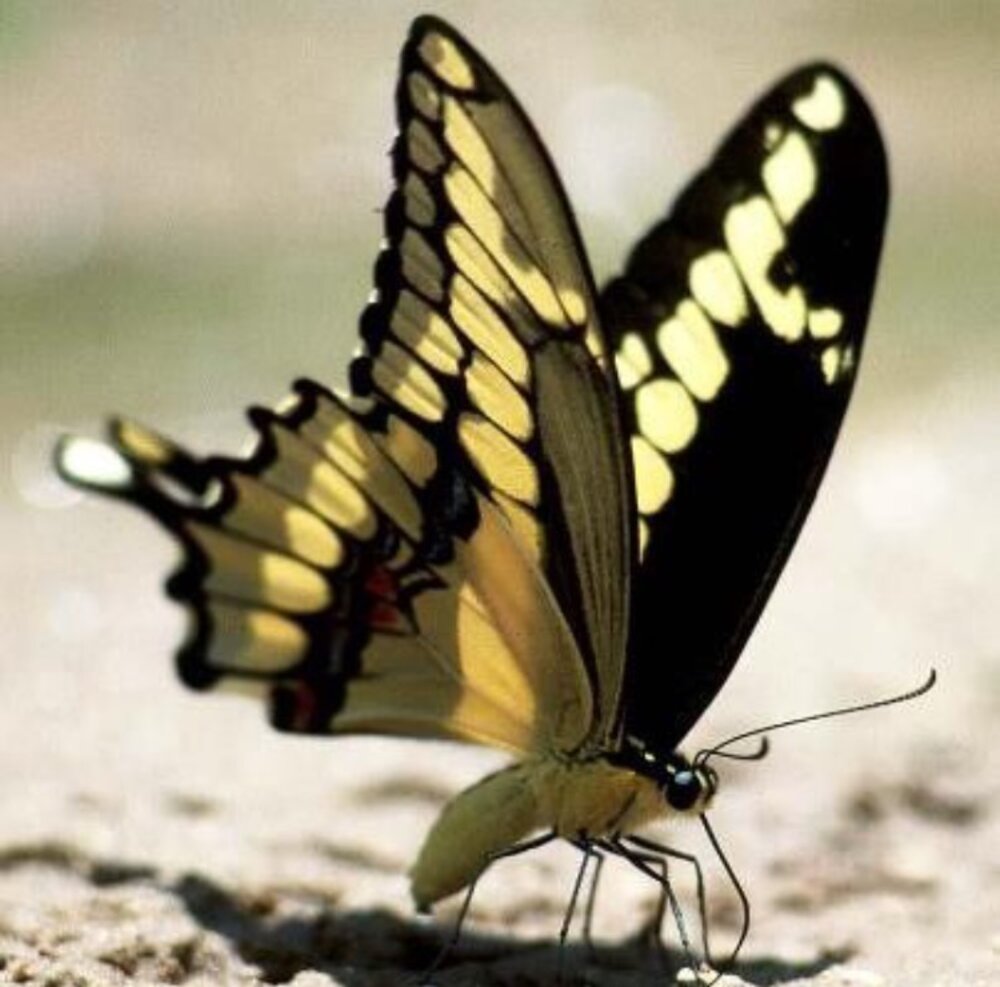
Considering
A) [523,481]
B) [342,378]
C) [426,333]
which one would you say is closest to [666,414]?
[523,481]

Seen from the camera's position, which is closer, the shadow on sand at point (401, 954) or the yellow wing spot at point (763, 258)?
the shadow on sand at point (401, 954)

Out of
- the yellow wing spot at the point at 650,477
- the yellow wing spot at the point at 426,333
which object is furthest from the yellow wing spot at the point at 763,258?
the yellow wing spot at the point at 426,333

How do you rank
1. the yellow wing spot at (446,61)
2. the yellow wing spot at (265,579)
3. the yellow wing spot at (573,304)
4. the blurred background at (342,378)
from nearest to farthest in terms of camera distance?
1. the yellow wing spot at (446,61)
2. the yellow wing spot at (573,304)
3. the yellow wing spot at (265,579)
4. the blurred background at (342,378)

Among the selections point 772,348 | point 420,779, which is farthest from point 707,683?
point 420,779

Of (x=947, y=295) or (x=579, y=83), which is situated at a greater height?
(x=579, y=83)

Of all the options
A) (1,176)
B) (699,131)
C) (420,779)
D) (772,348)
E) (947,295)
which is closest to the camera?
(772,348)

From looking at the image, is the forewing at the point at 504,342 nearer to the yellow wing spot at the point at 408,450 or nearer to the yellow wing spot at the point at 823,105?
the yellow wing spot at the point at 408,450

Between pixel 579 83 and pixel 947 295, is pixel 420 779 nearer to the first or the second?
pixel 947 295
